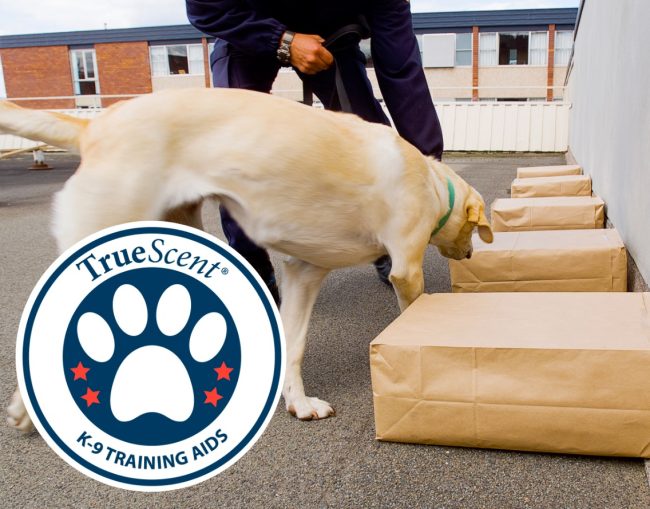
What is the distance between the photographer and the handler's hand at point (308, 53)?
2641 mm

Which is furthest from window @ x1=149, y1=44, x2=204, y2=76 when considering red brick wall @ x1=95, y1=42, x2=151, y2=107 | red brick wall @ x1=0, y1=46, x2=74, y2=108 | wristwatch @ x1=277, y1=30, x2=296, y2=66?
wristwatch @ x1=277, y1=30, x2=296, y2=66

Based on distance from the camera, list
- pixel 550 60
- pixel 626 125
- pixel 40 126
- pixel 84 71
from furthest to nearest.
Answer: pixel 84 71
pixel 550 60
pixel 626 125
pixel 40 126

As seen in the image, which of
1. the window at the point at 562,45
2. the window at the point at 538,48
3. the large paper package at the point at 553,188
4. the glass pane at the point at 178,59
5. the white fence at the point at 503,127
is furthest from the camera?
the glass pane at the point at 178,59

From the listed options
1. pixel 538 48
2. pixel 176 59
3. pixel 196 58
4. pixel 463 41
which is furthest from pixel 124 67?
pixel 538 48

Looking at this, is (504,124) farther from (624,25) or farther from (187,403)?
(187,403)

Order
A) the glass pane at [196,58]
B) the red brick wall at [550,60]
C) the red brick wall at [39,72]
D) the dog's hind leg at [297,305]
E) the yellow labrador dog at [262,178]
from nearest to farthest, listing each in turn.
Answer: the yellow labrador dog at [262,178] → the dog's hind leg at [297,305] → the red brick wall at [550,60] → the glass pane at [196,58] → the red brick wall at [39,72]

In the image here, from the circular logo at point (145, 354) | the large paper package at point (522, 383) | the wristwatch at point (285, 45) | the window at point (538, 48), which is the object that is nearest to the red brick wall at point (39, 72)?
the window at point (538, 48)

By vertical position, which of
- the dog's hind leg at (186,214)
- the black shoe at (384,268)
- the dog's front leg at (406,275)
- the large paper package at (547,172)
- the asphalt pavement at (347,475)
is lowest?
the black shoe at (384,268)

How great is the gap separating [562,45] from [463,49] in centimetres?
420

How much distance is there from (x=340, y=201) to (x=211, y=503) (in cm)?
94

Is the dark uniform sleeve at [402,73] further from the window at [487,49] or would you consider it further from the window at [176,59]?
the window at [176,59]

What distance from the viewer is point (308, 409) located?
201 cm

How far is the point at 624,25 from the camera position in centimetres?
369

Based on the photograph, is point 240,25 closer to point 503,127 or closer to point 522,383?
point 522,383
